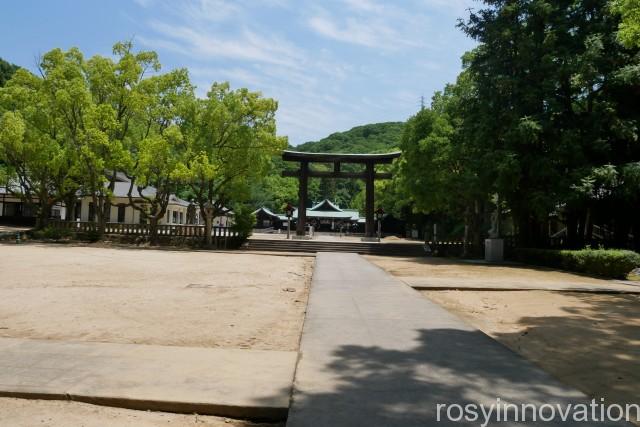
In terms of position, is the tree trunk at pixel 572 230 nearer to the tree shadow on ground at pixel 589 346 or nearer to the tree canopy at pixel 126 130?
→ the tree shadow on ground at pixel 589 346

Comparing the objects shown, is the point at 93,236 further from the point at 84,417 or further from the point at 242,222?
the point at 84,417

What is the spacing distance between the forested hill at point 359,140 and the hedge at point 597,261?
219ft

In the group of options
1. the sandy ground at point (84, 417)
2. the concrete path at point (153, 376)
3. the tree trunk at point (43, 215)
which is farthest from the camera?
the tree trunk at point (43, 215)

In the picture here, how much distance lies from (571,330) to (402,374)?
3.99 metres

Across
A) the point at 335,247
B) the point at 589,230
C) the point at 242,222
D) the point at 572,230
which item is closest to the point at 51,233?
the point at 242,222

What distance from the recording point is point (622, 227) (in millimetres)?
20594

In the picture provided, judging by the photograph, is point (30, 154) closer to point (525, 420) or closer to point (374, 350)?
point (374, 350)

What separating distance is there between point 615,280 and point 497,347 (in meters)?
12.0

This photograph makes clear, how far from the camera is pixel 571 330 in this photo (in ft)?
21.3

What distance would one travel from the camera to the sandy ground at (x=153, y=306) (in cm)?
557

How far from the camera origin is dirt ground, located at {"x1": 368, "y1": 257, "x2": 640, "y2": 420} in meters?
4.24

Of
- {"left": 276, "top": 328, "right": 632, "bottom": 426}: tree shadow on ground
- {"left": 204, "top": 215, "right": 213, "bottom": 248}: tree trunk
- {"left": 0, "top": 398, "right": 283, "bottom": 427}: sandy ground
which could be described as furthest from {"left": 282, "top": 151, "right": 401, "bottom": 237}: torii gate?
{"left": 0, "top": 398, "right": 283, "bottom": 427}: sandy ground

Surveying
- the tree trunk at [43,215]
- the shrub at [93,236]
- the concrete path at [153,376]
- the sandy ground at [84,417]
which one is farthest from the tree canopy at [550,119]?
the tree trunk at [43,215]

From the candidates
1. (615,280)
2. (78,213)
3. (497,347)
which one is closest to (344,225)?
(78,213)
